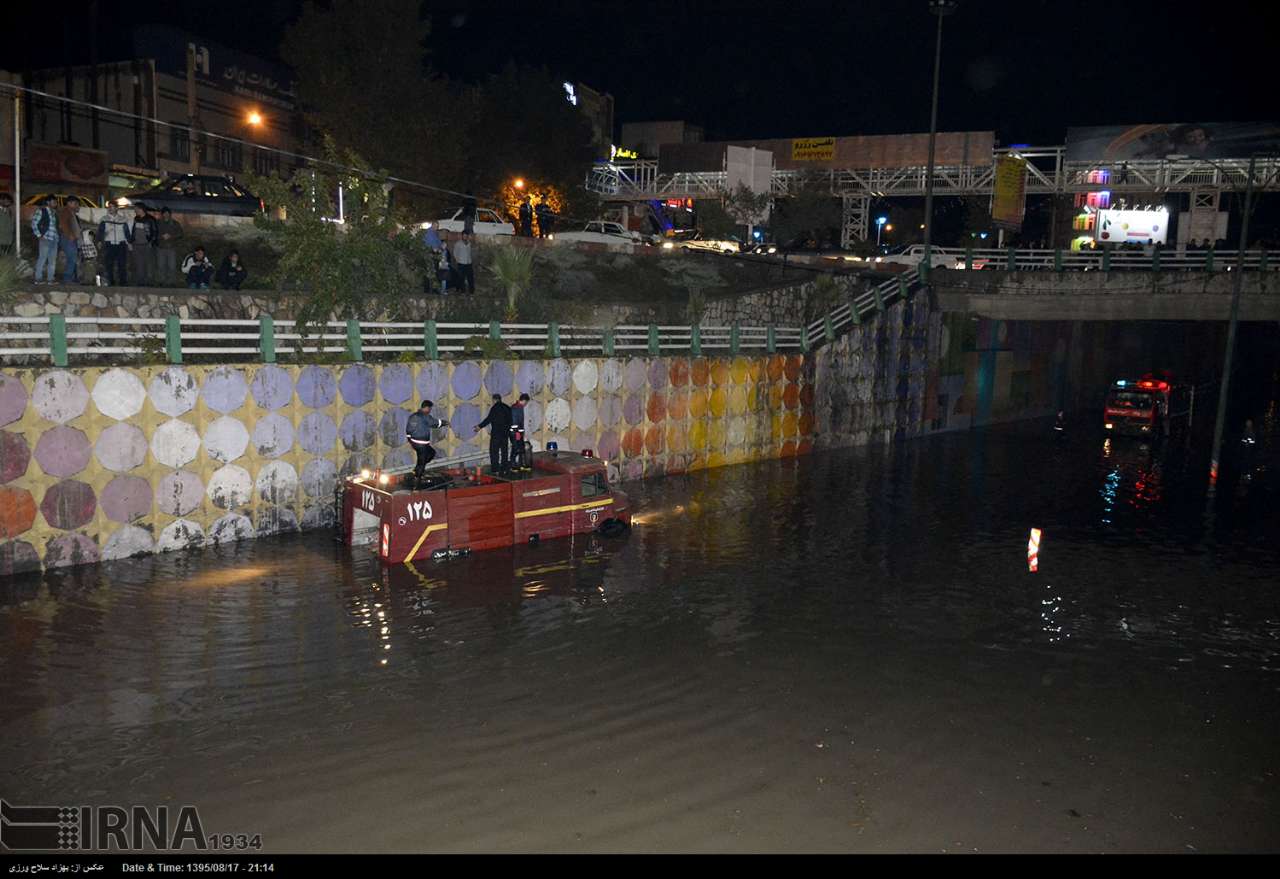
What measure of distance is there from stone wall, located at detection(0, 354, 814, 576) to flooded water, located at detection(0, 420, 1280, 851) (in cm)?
78

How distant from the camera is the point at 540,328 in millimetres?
22594

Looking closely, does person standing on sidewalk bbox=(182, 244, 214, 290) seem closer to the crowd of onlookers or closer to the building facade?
the crowd of onlookers

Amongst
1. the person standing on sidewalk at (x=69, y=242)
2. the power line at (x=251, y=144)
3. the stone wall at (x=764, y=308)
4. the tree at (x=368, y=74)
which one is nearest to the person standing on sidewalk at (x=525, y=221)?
the power line at (x=251, y=144)

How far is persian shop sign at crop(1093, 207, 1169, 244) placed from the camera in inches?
2080

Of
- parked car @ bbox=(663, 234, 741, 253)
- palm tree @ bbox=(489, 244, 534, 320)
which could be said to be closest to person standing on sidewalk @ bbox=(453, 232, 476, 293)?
palm tree @ bbox=(489, 244, 534, 320)

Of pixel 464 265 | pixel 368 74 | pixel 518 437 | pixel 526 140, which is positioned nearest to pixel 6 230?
pixel 464 265

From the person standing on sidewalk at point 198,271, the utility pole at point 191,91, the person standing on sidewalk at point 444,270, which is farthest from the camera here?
the utility pole at point 191,91

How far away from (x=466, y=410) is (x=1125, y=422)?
25388 millimetres

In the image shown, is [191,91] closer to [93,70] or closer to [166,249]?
[93,70]

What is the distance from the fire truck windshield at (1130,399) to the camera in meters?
34.3

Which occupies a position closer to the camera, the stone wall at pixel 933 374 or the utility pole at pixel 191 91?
the stone wall at pixel 933 374

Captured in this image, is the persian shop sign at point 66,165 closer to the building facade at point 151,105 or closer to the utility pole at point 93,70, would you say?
the building facade at point 151,105

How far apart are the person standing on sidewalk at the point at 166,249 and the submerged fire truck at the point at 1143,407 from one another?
1211 inches

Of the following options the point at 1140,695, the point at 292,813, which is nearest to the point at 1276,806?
the point at 1140,695
